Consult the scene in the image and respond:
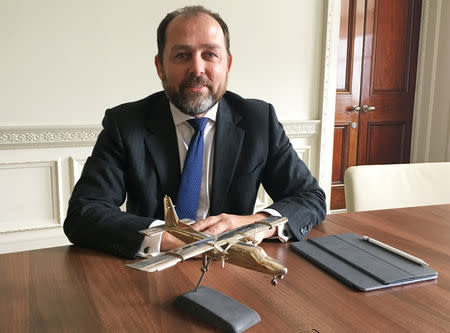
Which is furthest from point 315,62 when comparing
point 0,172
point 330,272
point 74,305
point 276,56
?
point 74,305

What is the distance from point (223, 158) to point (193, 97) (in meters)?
0.25

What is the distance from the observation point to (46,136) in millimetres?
2910

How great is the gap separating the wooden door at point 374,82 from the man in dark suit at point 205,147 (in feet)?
8.49

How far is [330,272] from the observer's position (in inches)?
39.4

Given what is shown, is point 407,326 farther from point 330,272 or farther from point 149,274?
point 149,274

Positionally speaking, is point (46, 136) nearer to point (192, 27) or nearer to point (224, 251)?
point (192, 27)

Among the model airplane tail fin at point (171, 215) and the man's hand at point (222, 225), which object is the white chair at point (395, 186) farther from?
the model airplane tail fin at point (171, 215)

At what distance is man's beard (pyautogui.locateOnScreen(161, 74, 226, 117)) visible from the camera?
1496mm

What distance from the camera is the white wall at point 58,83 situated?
9.16 ft

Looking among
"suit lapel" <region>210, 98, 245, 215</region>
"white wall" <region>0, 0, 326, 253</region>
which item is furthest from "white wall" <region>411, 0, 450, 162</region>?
"suit lapel" <region>210, 98, 245, 215</region>

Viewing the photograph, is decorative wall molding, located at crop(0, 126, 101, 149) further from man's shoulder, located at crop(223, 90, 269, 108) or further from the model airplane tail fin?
the model airplane tail fin

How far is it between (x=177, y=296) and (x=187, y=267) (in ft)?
0.51

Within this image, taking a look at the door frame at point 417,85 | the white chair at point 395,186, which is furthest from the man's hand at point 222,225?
the door frame at point 417,85

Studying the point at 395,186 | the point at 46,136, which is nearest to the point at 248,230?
the point at 395,186
